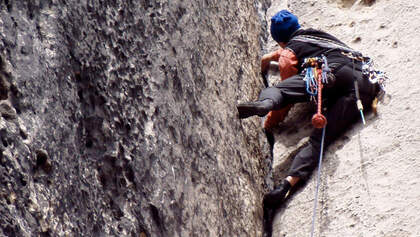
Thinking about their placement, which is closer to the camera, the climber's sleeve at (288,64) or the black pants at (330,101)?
the black pants at (330,101)

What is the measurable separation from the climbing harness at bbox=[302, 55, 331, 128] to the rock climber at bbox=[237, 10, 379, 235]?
39mm

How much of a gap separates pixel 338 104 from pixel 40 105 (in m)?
2.31

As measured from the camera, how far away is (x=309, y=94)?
462 centimetres

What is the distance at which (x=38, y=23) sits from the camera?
298 cm

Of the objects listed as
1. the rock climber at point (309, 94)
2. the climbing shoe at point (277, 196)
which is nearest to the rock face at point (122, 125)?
the climbing shoe at point (277, 196)

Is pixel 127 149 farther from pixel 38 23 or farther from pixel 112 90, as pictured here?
pixel 38 23

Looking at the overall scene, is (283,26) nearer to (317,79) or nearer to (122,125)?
(317,79)

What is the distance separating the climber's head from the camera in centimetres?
509

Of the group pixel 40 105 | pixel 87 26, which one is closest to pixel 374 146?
pixel 87 26

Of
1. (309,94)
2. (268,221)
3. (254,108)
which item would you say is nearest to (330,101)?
(309,94)

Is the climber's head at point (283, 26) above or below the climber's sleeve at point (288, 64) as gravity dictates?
above

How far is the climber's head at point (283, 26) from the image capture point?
5086mm

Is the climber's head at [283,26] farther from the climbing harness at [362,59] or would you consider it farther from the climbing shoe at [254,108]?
the climbing shoe at [254,108]

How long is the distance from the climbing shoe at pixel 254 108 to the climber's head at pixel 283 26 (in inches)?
34.9
